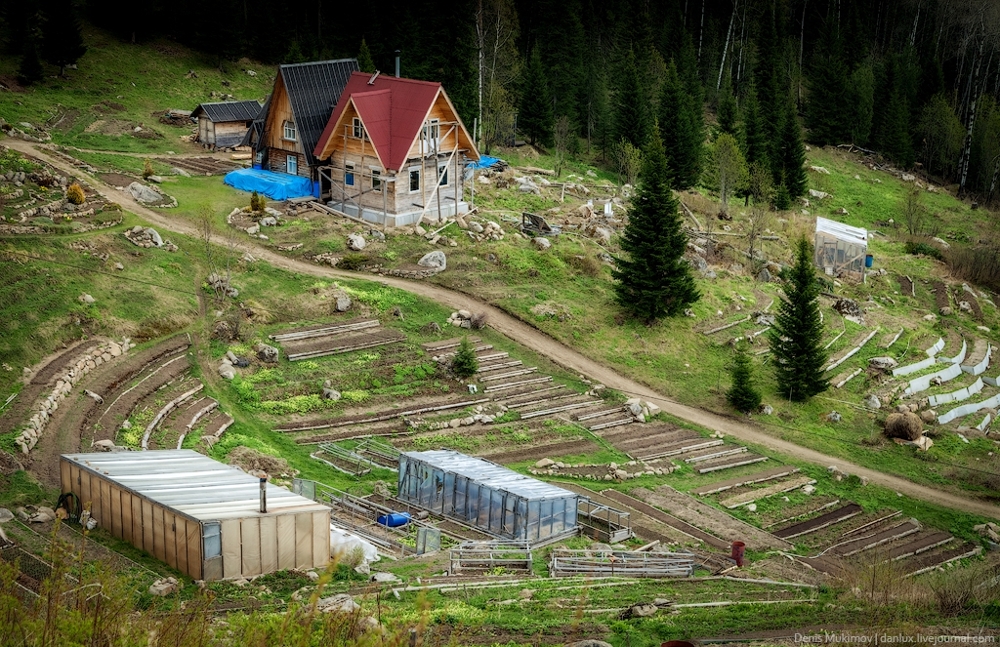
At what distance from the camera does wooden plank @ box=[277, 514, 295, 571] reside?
3133 cm

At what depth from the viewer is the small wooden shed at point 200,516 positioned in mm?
30062

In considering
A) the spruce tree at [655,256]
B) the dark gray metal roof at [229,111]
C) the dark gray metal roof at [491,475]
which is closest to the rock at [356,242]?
the spruce tree at [655,256]

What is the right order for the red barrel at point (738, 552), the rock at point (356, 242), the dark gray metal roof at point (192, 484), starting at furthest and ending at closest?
the rock at point (356, 242) → the red barrel at point (738, 552) → the dark gray metal roof at point (192, 484)

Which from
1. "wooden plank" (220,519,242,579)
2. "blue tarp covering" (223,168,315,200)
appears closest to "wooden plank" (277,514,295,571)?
"wooden plank" (220,519,242,579)

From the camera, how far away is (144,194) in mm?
59156

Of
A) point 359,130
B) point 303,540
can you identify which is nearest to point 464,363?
point 359,130

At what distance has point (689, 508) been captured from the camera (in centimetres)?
4206

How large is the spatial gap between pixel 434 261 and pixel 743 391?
16.6m

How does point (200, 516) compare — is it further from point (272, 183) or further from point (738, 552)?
point (272, 183)

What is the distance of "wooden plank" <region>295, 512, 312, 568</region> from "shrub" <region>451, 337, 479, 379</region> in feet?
59.0

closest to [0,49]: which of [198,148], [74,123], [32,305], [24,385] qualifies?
[74,123]

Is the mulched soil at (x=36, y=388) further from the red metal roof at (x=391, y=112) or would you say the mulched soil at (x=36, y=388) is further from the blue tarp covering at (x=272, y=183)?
the red metal roof at (x=391, y=112)

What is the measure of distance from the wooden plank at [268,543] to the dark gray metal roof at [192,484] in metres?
0.27

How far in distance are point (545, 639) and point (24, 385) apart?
→ 21.9 meters
